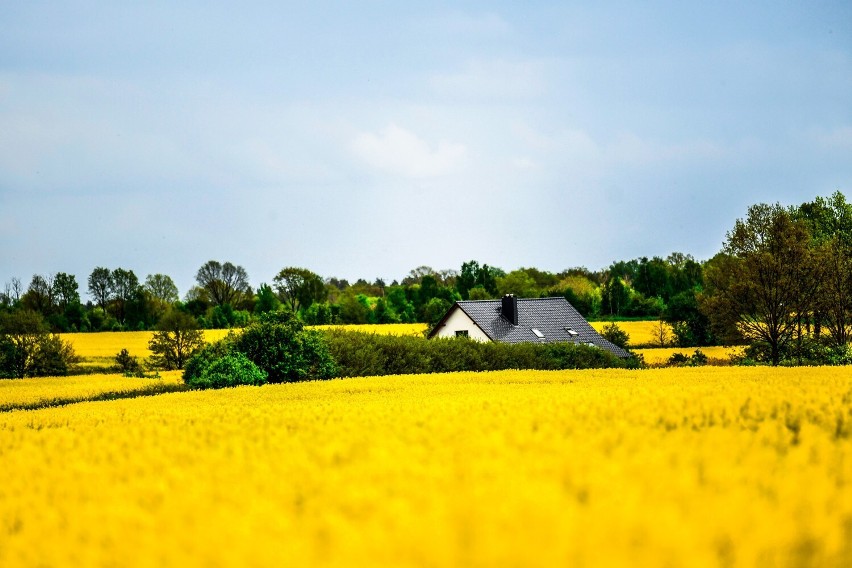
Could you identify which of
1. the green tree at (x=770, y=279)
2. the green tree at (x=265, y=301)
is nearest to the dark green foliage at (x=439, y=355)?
the green tree at (x=770, y=279)

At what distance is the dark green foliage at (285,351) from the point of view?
28.1m

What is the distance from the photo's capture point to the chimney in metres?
51.8

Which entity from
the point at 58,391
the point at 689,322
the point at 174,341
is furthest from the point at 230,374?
the point at 689,322

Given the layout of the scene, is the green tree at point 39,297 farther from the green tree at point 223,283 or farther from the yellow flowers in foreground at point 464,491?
the yellow flowers in foreground at point 464,491

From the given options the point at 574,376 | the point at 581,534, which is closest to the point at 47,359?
the point at 574,376

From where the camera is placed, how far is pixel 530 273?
118 m

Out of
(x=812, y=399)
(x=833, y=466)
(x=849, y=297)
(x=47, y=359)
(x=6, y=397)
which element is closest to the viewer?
(x=833, y=466)

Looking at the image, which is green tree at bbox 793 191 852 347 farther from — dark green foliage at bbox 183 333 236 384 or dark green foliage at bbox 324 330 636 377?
dark green foliage at bbox 183 333 236 384

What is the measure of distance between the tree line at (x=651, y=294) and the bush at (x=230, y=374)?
2496 cm

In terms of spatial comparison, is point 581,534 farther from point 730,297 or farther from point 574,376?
point 730,297

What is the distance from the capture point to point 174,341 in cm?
4816

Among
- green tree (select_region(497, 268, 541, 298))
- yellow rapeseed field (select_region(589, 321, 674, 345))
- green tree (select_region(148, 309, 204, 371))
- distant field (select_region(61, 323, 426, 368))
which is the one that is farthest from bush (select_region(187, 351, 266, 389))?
green tree (select_region(497, 268, 541, 298))

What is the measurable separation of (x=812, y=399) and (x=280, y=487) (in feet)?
19.4

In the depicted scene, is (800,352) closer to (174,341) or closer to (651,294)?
(174,341)
